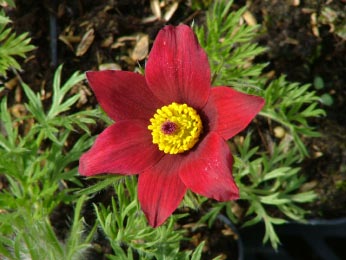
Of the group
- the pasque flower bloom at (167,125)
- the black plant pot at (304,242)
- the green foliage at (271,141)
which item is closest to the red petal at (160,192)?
the pasque flower bloom at (167,125)

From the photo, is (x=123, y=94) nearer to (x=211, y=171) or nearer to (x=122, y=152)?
(x=122, y=152)

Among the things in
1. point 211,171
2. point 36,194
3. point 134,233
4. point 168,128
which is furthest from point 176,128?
point 36,194

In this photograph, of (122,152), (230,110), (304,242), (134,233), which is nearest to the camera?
(230,110)

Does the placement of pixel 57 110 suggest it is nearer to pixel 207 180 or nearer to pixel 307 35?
pixel 207 180

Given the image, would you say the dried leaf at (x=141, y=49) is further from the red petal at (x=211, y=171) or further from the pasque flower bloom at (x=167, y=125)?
the red petal at (x=211, y=171)

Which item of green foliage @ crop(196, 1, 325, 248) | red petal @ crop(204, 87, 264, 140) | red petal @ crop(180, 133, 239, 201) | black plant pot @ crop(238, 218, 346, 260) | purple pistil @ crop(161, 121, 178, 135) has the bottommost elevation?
black plant pot @ crop(238, 218, 346, 260)

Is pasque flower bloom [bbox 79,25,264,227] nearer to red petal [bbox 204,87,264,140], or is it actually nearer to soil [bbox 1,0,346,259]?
red petal [bbox 204,87,264,140]

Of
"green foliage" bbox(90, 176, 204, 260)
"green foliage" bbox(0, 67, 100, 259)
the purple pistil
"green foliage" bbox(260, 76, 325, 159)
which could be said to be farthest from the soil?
the purple pistil

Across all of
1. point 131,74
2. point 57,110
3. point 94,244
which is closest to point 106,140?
point 131,74
